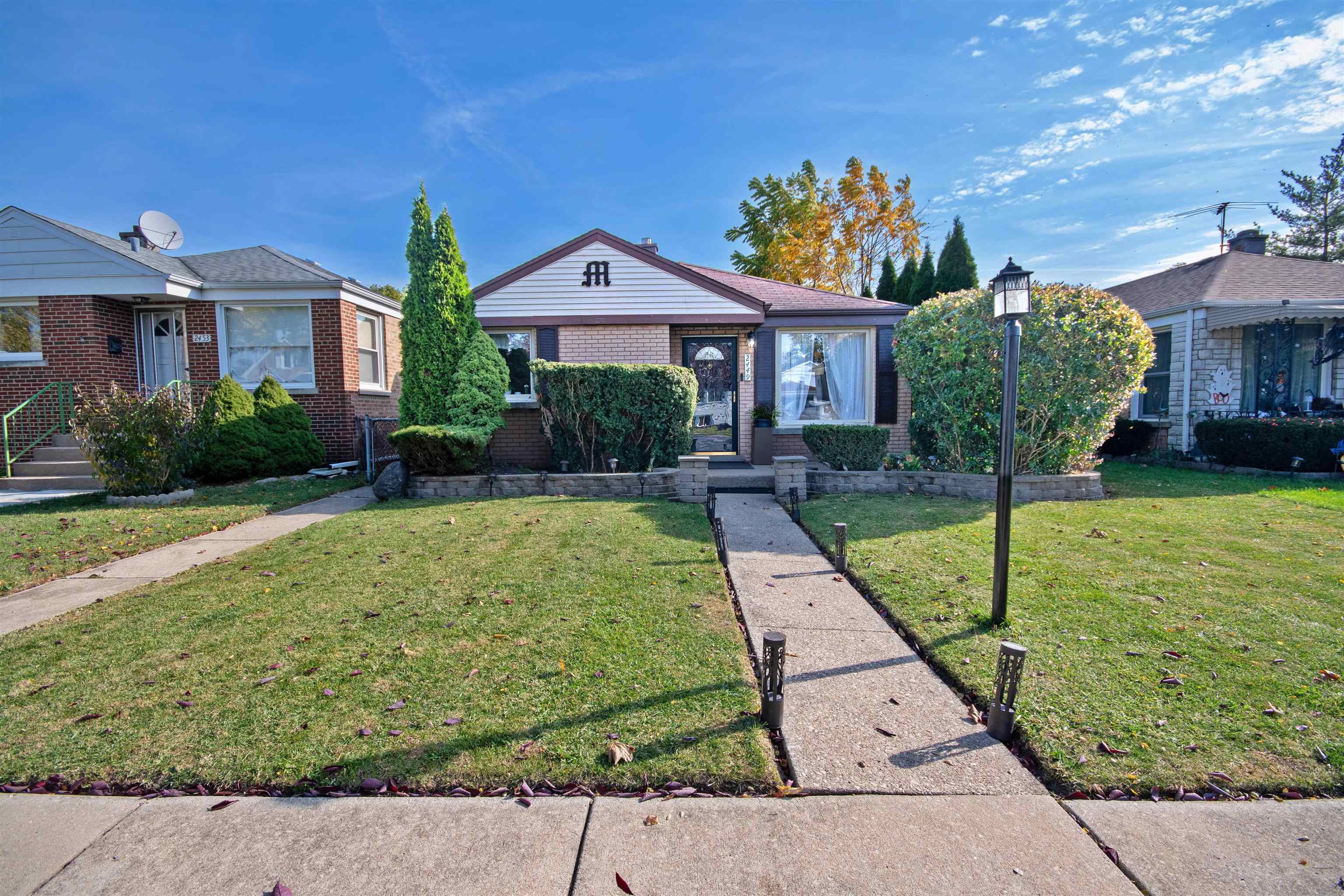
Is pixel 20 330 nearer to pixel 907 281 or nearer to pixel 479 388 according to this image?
pixel 479 388

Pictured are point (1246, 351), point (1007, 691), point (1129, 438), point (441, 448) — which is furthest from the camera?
point (1129, 438)

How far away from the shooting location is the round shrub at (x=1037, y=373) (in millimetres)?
7551

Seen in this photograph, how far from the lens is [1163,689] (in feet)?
9.34

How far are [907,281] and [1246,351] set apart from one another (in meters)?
7.77

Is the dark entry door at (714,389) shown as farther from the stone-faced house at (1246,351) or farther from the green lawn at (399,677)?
the stone-faced house at (1246,351)

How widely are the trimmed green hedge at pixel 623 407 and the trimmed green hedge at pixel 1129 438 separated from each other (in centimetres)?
1021

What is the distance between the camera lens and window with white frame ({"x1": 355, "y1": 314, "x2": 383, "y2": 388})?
12.1 metres

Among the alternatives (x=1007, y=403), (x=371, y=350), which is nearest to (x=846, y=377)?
(x=1007, y=403)

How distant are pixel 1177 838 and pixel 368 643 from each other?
12.5 feet

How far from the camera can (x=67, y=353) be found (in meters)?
10.6

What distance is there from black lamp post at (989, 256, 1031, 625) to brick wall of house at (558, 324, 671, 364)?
24.6 ft

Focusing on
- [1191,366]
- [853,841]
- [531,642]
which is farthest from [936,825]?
[1191,366]

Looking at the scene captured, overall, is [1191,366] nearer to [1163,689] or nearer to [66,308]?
[1163,689]

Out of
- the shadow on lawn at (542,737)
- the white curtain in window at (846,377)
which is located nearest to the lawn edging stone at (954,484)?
the white curtain in window at (846,377)
